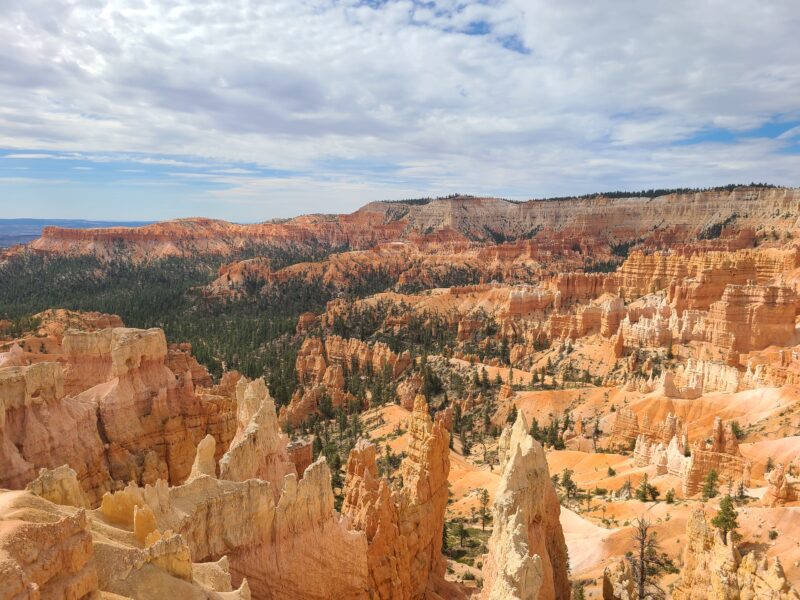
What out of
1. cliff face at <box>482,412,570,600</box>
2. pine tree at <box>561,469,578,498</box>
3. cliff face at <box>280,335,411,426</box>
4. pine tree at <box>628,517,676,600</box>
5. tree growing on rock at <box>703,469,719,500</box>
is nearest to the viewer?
cliff face at <box>482,412,570,600</box>

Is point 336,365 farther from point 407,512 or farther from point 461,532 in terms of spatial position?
point 407,512

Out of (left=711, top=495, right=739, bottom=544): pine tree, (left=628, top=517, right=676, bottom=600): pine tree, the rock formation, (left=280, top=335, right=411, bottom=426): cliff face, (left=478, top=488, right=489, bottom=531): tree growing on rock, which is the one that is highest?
(left=711, top=495, right=739, bottom=544): pine tree

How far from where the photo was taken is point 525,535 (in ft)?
34.6

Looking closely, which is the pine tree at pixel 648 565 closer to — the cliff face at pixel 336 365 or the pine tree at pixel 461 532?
the pine tree at pixel 461 532

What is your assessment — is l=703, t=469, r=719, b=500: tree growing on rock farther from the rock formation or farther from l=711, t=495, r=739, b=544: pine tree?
l=711, t=495, r=739, b=544: pine tree

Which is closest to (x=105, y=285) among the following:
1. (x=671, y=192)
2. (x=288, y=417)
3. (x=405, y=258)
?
(x=405, y=258)

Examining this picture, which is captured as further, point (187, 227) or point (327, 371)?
point (187, 227)

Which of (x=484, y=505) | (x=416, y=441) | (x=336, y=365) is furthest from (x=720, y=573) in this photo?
(x=336, y=365)

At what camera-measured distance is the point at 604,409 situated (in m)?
44.3

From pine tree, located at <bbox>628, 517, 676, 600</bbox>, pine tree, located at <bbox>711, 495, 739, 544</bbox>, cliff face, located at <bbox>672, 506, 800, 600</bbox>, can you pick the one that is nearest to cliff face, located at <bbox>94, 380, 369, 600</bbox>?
pine tree, located at <bbox>628, 517, 676, 600</bbox>

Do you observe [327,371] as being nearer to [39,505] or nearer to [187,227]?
[39,505]

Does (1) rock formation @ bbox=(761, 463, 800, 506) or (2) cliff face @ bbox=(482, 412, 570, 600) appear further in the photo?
(1) rock formation @ bbox=(761, 463, 800, 506)

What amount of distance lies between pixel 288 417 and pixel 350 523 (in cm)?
3435

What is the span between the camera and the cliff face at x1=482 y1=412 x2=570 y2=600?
30.0ft
